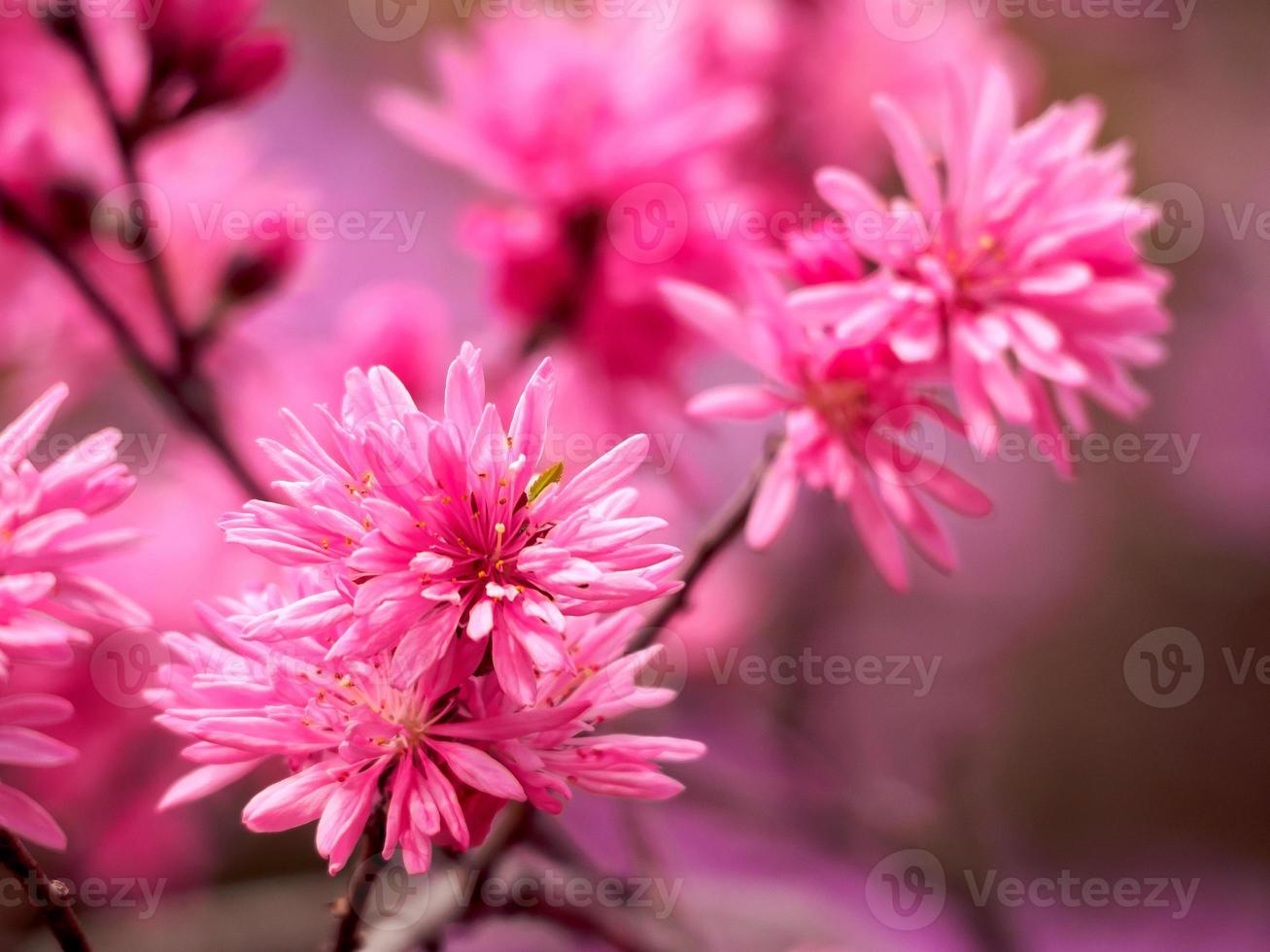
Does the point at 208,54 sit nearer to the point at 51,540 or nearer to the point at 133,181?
the point at 133,181

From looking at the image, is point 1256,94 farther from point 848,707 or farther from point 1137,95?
point 848,707

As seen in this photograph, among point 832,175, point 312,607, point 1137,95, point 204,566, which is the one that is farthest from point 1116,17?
point 312,607

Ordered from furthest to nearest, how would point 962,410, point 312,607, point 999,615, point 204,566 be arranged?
point 999,615 < point 204,566 < point 962,410 < point 312,607

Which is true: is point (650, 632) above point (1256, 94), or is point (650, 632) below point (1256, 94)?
below

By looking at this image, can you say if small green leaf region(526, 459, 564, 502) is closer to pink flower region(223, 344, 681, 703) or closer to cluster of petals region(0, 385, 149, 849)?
pink flower region(223, 344, 681, 703)

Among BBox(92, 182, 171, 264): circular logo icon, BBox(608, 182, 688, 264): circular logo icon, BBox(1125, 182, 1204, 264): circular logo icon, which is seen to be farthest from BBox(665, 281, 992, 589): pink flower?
BBox(1125, 182, 1204, 264): circular logo icon

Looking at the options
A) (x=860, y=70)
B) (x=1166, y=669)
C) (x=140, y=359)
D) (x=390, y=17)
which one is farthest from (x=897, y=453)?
(x=390, y=17)

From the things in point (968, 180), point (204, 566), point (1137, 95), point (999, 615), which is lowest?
point (204, 566)
